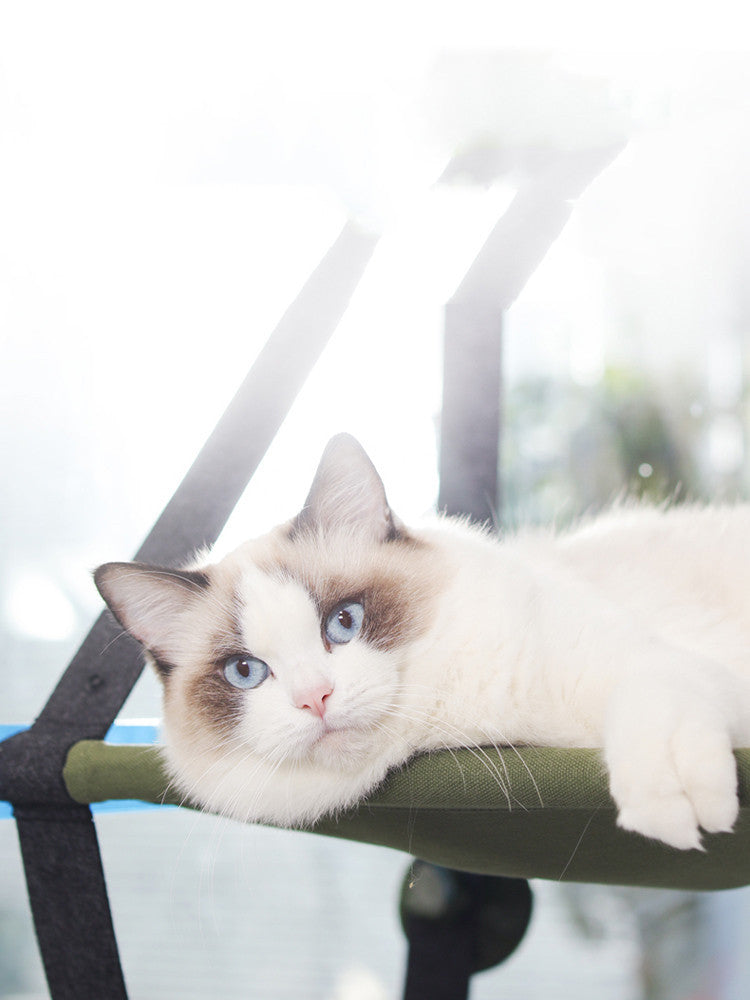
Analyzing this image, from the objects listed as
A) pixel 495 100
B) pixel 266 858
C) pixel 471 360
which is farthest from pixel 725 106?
pixel 266 858

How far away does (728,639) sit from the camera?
3.34 feet

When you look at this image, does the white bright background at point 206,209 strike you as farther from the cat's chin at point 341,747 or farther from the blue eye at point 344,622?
the cat's chin at point 341,747

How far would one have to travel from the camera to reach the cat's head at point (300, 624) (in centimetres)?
85

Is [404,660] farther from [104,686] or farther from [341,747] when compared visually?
[104,686]

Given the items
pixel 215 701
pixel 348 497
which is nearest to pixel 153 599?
pixel 215 701

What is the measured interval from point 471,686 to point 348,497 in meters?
0.29

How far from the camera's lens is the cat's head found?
847mm

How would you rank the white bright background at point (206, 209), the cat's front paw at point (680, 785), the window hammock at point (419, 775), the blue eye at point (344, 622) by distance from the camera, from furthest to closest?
the white bright background at point (206, 209) → the blue eye at point (344, 622) → the window hammock at point (419, 775) → the cat's front paw at point (680, 785)

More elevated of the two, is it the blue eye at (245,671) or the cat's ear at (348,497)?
the cat's ear at (348,497)

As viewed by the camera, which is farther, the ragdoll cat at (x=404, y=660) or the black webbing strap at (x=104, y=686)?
the black webbing strap at (x=104, y=686)

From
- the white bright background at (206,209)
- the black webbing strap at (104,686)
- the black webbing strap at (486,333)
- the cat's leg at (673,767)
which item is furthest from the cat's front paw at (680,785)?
the white bright background at (206,209)

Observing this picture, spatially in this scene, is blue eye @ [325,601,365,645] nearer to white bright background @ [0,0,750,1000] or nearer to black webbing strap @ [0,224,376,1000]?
A: black webbing strap @ [0,224,376,1000]

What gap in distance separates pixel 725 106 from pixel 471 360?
1178 millimetres

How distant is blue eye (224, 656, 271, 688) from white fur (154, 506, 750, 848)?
21mm
